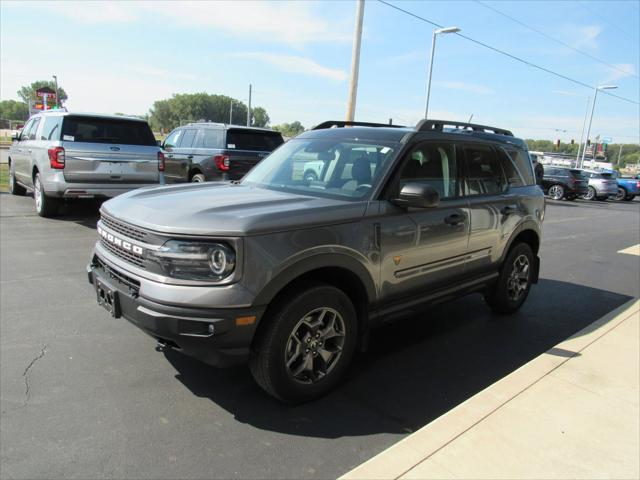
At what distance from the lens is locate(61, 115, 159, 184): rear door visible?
833 cm

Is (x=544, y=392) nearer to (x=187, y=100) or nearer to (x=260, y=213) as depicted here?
(x=260, y=213)

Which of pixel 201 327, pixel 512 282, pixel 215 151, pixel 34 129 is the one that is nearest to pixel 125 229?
pixel 201 327

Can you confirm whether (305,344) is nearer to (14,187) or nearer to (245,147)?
(245,147)

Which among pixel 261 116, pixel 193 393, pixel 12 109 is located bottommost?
pixel 193 393

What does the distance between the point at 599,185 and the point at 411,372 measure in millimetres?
27340

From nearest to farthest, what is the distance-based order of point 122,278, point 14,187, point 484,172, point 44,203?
point 122,278 → point 484,172 → point 44,203 → point 14,187

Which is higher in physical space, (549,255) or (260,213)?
(260,213)

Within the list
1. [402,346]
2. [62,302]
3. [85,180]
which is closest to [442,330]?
[402,346]

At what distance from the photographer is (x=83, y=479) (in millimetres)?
2359

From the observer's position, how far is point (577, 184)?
24.3 meters

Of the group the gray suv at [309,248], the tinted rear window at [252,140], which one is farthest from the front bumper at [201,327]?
the tinted rear window at [252,140]

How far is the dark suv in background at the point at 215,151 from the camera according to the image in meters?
10.4

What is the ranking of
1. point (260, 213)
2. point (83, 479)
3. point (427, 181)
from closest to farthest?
point (83, 479)
point (260, 213)
point (427, 181)

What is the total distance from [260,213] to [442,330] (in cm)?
261
